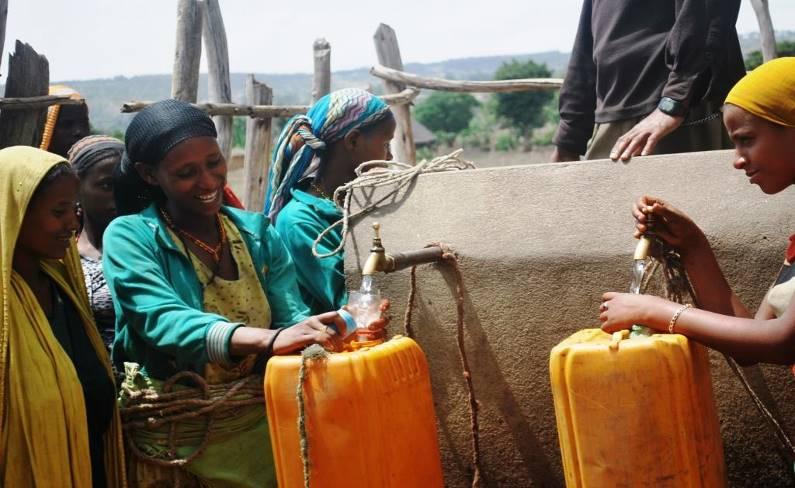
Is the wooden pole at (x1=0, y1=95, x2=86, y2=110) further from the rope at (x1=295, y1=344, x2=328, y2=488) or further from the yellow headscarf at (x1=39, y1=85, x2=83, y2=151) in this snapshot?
the rope at (x1=295, y1=344, x2=328, y2=488)

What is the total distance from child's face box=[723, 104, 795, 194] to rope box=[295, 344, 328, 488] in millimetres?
1207

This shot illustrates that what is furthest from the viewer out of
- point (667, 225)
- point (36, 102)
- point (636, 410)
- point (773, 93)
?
point (36, 102)

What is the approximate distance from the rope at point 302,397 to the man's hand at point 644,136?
1.14 metres

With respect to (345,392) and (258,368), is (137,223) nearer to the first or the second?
(258,368)

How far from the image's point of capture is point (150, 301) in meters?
2.86

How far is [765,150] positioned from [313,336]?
4.20ft

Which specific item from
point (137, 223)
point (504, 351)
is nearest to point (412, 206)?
point (504, 351)

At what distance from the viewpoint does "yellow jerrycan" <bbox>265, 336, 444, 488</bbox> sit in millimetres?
2570

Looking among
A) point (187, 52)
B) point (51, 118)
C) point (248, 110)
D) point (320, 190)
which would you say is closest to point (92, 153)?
point (320, 190)

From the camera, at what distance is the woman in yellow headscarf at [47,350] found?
2.77 m

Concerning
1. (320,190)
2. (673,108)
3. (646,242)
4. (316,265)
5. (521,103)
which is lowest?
(521,103)

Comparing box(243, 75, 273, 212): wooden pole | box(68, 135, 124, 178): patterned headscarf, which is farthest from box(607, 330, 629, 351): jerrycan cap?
box(243, 75, 273, 212): wooden pole

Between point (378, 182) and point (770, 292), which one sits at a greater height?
point (378, 182)

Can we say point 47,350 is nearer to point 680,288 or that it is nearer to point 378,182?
point 378,182
